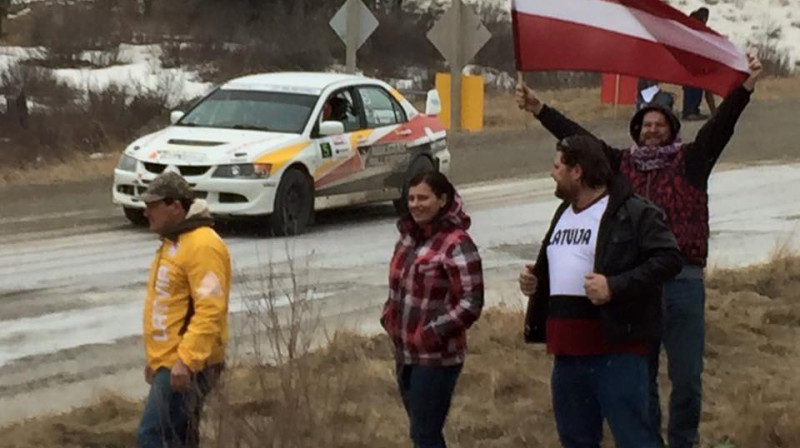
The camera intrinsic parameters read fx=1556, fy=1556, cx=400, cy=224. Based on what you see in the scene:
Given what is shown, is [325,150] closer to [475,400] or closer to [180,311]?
[475,400]

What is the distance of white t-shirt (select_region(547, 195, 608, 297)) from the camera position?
18.9ft

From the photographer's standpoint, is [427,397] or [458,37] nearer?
[427,397]

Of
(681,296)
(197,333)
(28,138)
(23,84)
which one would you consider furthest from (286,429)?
(23,84)

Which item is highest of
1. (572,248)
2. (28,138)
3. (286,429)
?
(572,248)

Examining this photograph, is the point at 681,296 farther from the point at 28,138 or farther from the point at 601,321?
the point at 28,138

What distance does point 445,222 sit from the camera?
6.19 m

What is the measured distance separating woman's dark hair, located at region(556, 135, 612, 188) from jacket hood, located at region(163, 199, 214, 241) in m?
1.41

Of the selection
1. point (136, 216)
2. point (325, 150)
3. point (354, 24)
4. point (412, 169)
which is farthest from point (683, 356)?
point (354, 24)

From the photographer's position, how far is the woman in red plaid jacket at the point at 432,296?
610 cm

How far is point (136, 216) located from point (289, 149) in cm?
180

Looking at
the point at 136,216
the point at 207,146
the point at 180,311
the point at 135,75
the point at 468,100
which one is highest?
the point at 180,311

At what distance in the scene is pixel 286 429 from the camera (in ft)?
17.3

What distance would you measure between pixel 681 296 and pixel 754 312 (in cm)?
388

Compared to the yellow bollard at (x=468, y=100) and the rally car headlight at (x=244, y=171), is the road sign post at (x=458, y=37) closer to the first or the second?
the yellow bollard at (x=468, y=100)
